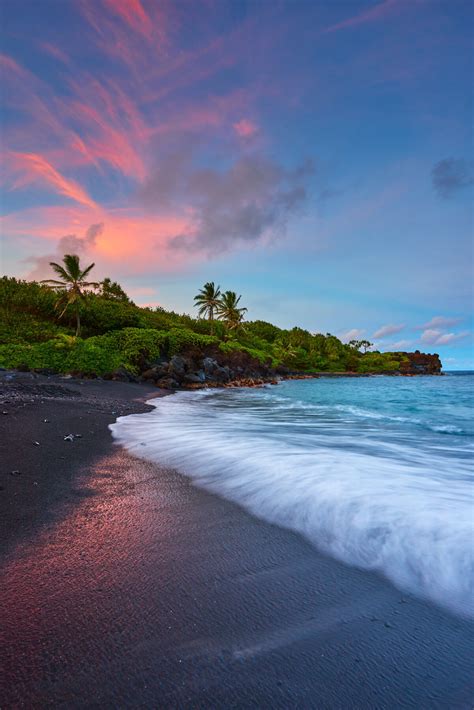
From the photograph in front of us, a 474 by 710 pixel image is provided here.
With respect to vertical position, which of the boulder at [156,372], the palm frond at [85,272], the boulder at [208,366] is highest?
the palm frond at [85,272]

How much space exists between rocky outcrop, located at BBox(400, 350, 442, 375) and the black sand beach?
93801 mm

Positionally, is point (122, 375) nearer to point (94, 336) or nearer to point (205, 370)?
point (94, 336)

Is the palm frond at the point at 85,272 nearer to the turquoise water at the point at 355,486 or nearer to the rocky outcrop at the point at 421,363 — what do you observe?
the turquoise water at the point at 355,486

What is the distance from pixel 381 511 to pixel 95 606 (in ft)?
8.72

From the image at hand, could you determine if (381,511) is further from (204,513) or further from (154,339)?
(154,339)

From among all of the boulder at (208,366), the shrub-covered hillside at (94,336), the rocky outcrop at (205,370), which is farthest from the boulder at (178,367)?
the boulder at (208,366)

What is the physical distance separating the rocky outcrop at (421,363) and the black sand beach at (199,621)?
93801 millimetres

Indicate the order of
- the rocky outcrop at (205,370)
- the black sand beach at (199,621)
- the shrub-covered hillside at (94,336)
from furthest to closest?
the rocky outcrop at (205,370)
the shrub-covered hillside at (94,336)
the black sand beach at (199,621)

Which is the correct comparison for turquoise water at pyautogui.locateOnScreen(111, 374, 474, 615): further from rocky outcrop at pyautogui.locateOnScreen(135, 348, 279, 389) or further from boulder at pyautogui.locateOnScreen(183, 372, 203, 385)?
boulder at pyautogui.locateOnScreen(183, 372, 203, 385)

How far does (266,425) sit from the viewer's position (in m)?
9.56

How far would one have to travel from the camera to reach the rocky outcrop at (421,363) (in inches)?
3511

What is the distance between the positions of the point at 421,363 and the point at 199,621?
106 m

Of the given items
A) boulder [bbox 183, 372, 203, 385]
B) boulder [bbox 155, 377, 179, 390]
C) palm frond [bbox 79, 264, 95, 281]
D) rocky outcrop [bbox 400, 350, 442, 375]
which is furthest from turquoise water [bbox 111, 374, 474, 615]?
rocky outcrop [bbox 400, 350, 442, 375]

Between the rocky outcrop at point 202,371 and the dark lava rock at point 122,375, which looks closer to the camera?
the dark lava rock at point 122,375
